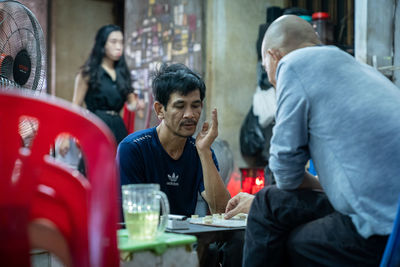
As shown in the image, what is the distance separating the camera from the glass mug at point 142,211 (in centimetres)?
169

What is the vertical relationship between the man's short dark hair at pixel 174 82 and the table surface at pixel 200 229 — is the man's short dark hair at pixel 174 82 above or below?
above

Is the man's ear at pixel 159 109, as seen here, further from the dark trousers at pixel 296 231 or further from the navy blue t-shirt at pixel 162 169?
the dark trousers at pixel 296 231

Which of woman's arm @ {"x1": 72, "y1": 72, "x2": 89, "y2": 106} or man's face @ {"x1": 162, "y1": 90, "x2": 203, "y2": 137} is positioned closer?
man's face @ {"x1": 162, "y1": 90, "x2": 203, "y2": 137}

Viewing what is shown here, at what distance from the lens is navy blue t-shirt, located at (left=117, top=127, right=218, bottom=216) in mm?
2834

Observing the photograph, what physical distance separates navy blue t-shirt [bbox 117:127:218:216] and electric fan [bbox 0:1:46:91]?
1.77ft

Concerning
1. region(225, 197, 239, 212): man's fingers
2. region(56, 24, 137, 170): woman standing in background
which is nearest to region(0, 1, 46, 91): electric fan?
region(225, 197, 239, 212): man's fingers

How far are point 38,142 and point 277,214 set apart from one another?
1.08m

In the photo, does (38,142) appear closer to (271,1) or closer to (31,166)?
(31,166)

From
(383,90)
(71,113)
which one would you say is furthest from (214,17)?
(71,113)

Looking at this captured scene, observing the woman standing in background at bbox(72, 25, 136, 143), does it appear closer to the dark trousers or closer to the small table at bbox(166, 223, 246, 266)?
the small table at bbox(166, 223, 246, 266)

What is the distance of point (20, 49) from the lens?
2.71 m

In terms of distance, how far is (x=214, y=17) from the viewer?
638cm

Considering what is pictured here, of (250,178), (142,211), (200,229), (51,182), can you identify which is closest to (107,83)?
(250,178)

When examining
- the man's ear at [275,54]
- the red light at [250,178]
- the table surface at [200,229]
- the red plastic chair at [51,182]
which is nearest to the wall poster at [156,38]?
the red light at [250,178]
